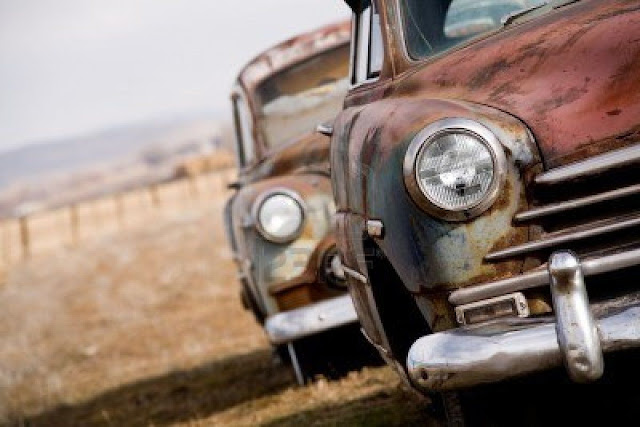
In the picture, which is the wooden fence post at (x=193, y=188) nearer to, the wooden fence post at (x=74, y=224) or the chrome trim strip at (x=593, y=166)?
the wooden fence post at (x=74, y=224)

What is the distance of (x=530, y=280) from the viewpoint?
9.05ft

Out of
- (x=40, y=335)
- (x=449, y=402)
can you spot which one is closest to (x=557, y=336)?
(x=449, y=402)

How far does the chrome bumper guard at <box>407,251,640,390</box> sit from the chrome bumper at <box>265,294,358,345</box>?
2553mm

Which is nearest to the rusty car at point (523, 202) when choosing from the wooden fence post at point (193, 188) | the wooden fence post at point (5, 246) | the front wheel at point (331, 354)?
the front wheel at point (331, 354)

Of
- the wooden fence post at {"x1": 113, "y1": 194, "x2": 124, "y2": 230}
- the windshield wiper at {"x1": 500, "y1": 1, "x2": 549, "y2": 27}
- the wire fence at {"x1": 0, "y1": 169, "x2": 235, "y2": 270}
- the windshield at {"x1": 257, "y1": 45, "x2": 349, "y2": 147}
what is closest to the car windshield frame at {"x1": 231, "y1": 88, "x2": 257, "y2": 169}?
the windshield at {"x1": 257, "y1": 45, "x2": 349, "y2": 147}

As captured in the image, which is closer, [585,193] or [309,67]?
[585,193]

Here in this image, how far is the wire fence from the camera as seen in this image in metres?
30.4

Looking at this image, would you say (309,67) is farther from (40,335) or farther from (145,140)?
(145,140)

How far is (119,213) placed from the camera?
121ft

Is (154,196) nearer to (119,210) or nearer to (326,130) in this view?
(119,210)

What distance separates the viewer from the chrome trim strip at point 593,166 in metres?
2.63

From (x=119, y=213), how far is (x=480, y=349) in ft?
115

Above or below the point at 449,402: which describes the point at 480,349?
above

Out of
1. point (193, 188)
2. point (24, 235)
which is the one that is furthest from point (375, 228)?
point (193, 188)
